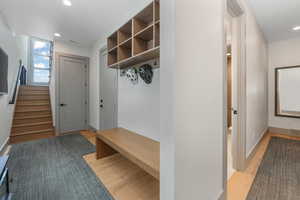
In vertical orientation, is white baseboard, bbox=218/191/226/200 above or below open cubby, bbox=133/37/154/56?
below

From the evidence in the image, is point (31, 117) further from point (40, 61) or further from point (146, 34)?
point (146, 34)

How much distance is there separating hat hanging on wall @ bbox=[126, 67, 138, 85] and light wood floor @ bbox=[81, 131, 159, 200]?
4.69 ft

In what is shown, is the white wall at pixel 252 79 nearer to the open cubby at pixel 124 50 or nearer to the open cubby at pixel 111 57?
the open cubby at pixel 124 50

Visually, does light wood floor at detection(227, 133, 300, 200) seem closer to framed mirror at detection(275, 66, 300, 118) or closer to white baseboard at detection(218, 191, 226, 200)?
white baseboard at detection(218, 191, 226, 200)

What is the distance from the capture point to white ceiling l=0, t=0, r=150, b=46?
2.11 metres

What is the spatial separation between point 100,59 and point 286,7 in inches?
152

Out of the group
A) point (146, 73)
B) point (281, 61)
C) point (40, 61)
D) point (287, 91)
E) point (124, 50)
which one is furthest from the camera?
point (40, 61)

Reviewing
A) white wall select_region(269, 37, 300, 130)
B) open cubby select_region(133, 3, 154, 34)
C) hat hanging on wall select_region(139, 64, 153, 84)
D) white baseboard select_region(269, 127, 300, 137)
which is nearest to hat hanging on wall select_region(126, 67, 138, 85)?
hat hanging on wall select_region(139, 64, 153, 84)

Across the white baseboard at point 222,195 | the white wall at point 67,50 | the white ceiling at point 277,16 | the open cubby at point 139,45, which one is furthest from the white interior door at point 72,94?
the white ceiling at point 277,16

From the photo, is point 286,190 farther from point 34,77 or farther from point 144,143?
point 34,77

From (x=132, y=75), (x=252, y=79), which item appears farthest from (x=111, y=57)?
(x=252, y=79)

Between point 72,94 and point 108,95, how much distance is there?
4.84 ft

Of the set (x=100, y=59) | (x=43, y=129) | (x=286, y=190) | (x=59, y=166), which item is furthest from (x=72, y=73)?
(x=286, y=190)

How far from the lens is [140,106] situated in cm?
226
